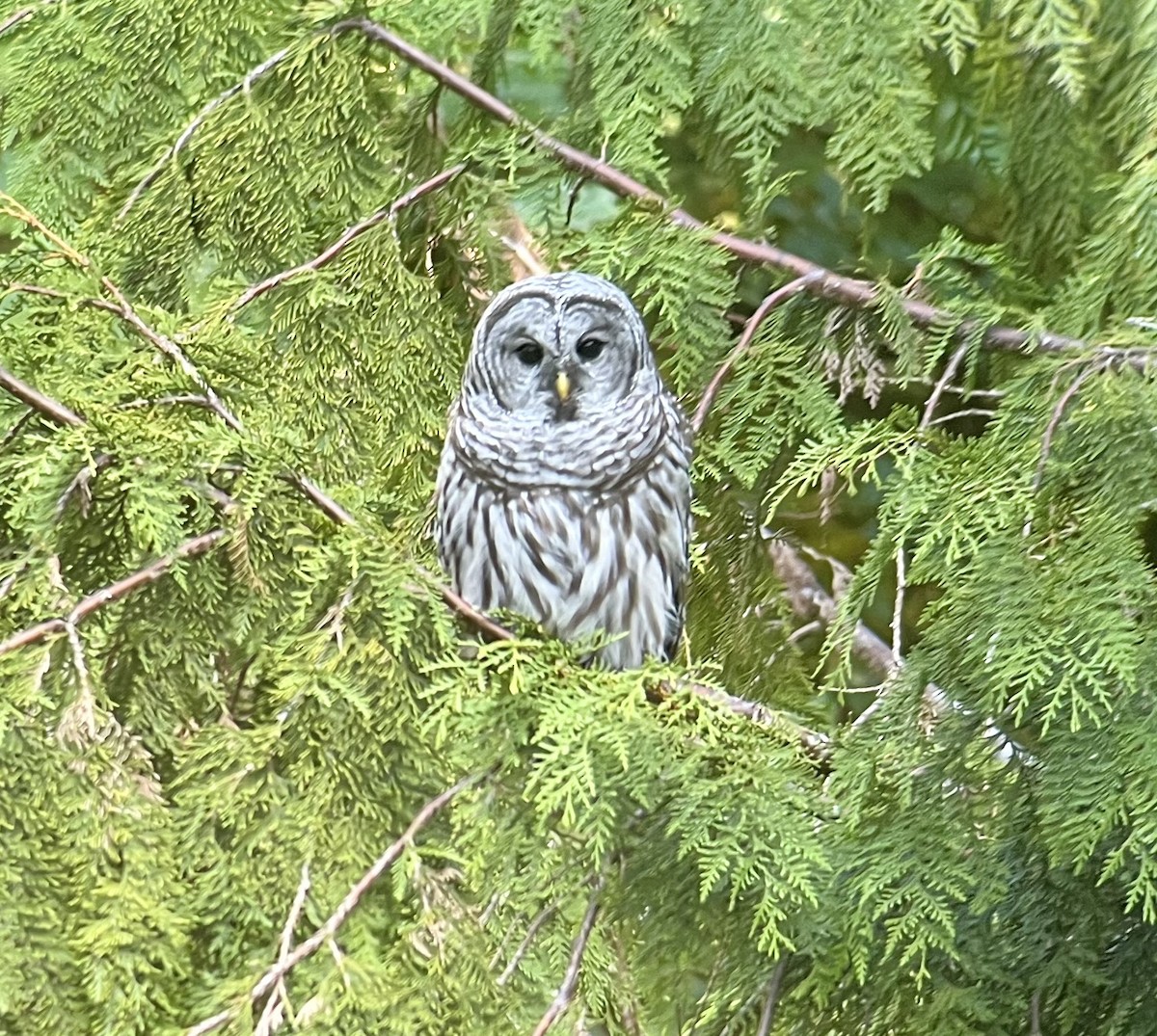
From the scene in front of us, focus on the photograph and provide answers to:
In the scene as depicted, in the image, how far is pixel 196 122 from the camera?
271 cm

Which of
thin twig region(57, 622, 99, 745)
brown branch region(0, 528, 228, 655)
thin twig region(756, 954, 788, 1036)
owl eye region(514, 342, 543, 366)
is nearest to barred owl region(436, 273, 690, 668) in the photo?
owl eye region(514, 342, 543, 366)

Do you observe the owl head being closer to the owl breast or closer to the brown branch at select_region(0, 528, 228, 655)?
the owl breast

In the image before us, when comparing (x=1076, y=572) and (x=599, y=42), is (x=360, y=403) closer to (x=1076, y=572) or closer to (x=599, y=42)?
(x=599, y=42)

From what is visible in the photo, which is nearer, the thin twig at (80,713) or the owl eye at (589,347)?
the thin twig at (80,713)

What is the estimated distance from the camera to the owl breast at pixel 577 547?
2904 mm

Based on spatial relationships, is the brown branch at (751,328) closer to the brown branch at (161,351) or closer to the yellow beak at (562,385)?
the yellow beak at (562,385)

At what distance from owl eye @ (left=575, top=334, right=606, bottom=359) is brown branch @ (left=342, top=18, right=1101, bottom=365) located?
0.36 metres

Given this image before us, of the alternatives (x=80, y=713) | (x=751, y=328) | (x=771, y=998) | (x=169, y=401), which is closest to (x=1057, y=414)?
(x=751, y=328)

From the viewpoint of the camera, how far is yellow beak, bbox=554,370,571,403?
2.94m

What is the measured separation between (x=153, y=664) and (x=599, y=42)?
1.40 metres

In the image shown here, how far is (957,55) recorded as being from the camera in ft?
7.18

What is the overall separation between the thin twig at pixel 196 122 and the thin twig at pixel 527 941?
1539 millimetres

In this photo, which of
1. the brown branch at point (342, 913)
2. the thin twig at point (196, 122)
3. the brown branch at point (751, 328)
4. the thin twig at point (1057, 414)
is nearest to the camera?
the brown branch at point (342, 913)

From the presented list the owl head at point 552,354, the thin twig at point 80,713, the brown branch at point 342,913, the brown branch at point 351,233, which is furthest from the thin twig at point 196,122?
the brown branch at point 342,913
